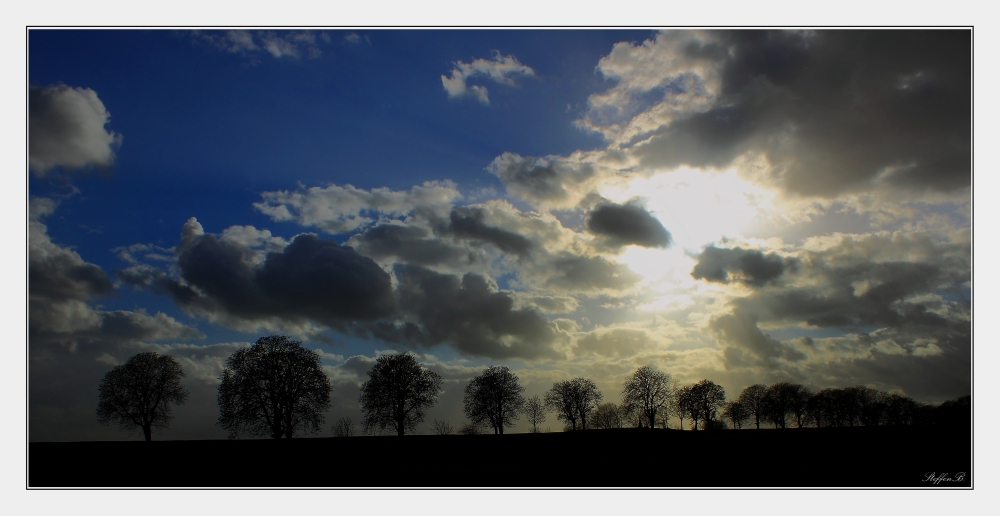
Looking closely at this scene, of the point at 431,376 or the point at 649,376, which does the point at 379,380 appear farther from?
the point at 649,376

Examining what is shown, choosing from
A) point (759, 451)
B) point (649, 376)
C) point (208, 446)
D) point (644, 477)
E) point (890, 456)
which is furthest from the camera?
point (649, 376)

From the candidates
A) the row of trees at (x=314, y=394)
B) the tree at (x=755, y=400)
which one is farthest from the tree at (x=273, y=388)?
the tree at (x=755, y=400)

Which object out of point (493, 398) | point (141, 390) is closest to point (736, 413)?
point (493, 398)

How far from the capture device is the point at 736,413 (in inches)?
4567

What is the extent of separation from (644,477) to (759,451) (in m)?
18.6

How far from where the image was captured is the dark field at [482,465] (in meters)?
29.7

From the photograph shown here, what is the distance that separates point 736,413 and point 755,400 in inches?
200

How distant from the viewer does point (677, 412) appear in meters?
105

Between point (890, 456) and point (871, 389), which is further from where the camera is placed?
point (871, 389)

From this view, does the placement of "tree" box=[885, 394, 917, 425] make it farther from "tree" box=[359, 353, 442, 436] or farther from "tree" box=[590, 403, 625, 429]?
"tree" box=[359, 353, 442, 436]

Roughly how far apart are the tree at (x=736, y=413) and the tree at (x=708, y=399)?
44.8 feet

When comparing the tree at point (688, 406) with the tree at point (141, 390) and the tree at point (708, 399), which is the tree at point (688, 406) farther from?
the tree at point (141, 390)
